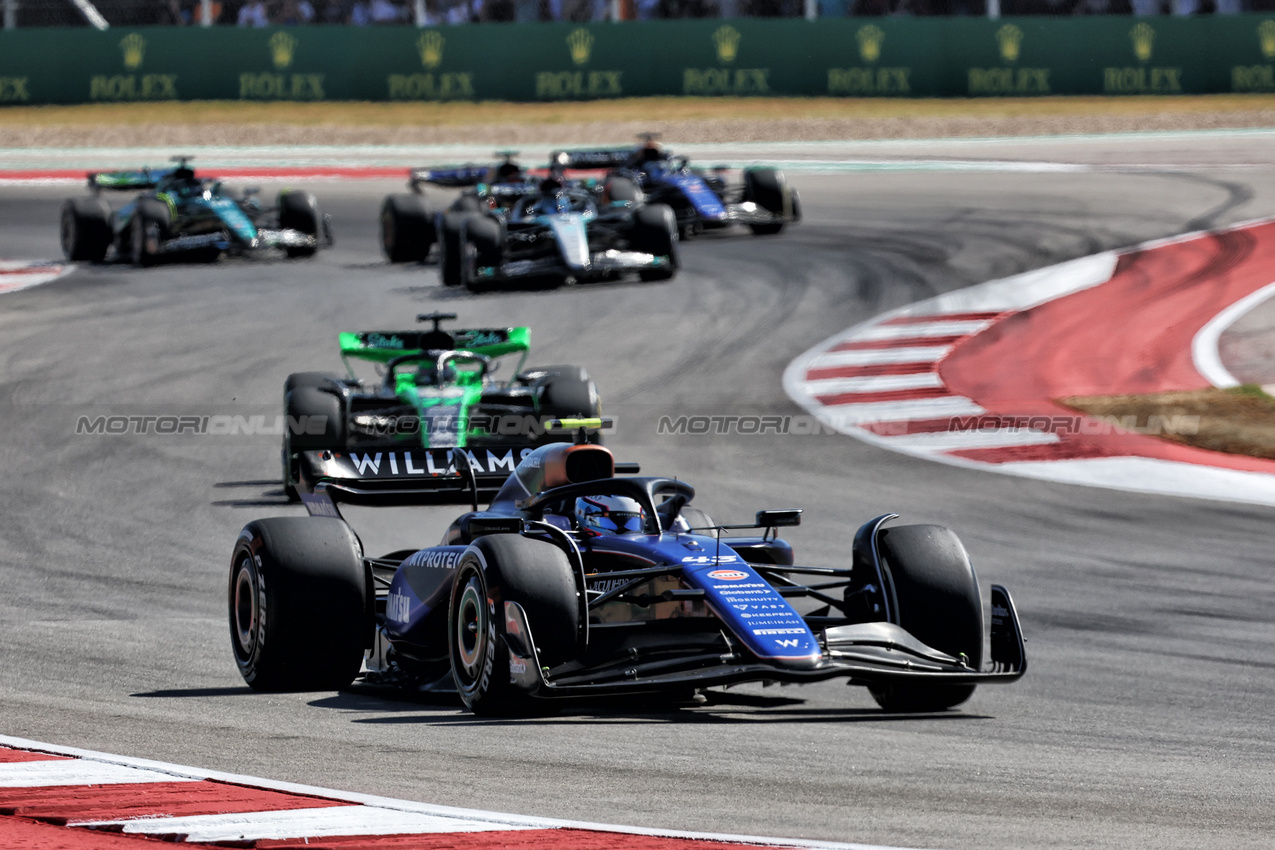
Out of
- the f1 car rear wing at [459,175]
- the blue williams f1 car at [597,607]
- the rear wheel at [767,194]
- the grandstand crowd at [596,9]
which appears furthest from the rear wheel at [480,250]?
the grandstand crowd at [596,9]

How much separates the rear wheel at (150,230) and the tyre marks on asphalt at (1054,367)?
29.1 ft

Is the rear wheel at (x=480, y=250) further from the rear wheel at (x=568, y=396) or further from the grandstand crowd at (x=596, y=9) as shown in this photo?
the grandstand crowd at (x=596, y=9)

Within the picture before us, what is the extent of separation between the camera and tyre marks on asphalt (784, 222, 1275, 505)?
555 inches

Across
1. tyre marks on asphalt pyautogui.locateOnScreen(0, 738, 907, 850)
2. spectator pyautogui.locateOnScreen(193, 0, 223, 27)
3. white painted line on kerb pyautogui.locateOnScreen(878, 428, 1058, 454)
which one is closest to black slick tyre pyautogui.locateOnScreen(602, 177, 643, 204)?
white painted line on kerb pyautogui.locateOnScreen(878, 428, 1058, 454)

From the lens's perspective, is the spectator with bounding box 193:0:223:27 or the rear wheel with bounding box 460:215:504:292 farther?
the spectator with bounding box 193:0:223:27

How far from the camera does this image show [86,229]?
2331 centimetres

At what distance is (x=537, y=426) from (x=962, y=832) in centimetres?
808

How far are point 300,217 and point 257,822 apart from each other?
18.9 m

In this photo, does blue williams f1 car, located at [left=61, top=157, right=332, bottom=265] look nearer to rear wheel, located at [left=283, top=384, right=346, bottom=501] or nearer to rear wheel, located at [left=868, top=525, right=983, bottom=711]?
rear wheel, located at [left=283, top=384, right=346, bottom=501]

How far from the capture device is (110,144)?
110ft

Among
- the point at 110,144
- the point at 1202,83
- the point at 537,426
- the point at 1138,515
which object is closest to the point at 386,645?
the point at 537,426

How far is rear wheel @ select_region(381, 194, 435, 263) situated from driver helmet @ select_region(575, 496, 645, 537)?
1545cm

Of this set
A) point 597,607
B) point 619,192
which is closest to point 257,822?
point 597,607

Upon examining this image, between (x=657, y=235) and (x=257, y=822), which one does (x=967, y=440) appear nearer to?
(x=657, y=235)
